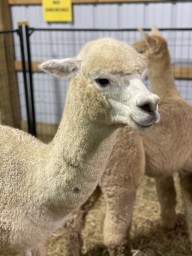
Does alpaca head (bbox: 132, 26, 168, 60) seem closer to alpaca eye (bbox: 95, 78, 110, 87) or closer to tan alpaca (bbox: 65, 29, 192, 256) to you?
tan alpaca (bbox: 65, 29, 192, 256)

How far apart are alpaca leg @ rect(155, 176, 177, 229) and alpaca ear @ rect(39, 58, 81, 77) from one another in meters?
1.25

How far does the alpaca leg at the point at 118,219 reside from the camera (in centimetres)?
176

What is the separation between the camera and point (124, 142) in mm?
1712

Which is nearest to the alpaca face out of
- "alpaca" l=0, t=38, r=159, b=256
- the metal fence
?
"alpaca" l=0, t=38, r=159, b=256

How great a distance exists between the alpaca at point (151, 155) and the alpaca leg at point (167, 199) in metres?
0.19

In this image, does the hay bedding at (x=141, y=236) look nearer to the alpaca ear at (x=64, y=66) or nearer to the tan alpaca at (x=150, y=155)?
the tan alpaca at (x=150, y=155)

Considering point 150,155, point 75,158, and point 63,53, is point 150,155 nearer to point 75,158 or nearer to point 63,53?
point 75,158

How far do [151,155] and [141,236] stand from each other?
0.79m

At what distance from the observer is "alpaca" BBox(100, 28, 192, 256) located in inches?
67.7

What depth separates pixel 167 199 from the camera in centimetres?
231

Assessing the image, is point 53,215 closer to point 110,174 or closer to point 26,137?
point 26,137

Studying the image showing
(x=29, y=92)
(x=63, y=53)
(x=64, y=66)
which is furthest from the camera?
(x=63, y=53)

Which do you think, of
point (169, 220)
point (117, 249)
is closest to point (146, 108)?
point (117, 249)

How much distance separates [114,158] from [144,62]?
63 cm
